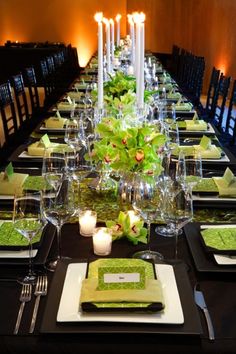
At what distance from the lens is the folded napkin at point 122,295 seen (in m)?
1.23

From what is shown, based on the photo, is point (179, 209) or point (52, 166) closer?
point (179, 209)

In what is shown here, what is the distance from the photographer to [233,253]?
1.52m

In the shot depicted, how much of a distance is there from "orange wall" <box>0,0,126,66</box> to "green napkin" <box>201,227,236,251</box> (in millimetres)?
13353

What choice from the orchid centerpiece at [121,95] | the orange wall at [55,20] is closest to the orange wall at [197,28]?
the orange wall at [55,20]

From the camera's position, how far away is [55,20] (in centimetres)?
1434

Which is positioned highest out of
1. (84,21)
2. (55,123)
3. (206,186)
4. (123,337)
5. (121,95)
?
(84,21)

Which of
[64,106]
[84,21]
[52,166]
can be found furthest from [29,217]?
[84,21]

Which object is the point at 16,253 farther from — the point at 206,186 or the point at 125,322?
the point at 206,186

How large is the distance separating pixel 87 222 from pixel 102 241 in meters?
0.16

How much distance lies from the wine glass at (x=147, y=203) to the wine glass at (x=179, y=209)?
1.7 inches

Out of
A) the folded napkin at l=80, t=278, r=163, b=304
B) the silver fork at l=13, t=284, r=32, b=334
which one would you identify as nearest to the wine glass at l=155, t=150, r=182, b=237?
the folded napkin at l=80, t=278, r=163, b=304

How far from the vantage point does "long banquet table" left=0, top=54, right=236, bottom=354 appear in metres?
1.16

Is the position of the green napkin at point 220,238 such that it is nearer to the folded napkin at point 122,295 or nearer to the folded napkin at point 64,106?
the folded napkin at point 122,295

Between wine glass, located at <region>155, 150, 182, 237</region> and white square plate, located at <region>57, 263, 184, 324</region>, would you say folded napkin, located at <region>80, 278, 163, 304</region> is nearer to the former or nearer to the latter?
white square plate, located at <region>57, 263, 184, 324</region>
